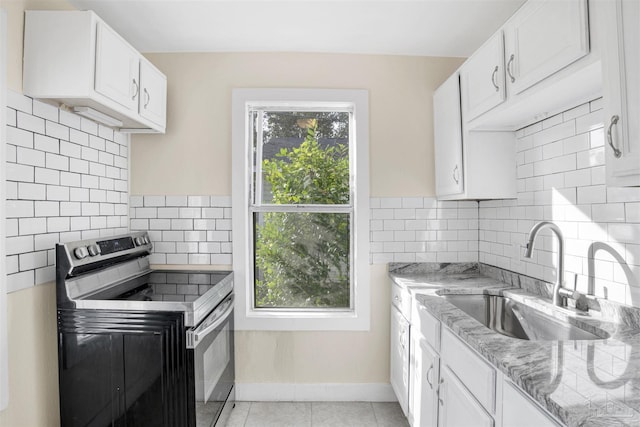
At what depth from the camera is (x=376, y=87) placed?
2.75 m

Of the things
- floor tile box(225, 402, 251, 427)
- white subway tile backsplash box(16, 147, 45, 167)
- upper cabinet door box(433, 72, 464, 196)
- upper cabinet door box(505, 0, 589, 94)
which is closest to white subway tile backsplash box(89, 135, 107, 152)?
white subway tile backsplash box(16, 147, 45, 167)

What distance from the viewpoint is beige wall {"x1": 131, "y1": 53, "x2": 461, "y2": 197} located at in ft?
8.92

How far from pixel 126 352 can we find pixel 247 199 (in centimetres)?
126

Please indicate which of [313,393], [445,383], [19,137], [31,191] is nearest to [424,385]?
[445,383]

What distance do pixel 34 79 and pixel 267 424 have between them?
2.28m

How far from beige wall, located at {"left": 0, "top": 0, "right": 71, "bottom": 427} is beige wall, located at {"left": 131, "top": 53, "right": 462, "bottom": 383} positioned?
94cm

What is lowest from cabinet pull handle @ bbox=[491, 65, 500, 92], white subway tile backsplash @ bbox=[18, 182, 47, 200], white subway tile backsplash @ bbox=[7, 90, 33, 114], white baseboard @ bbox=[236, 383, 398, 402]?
white baseboard @ bbox=[236, 383, 398, 402]

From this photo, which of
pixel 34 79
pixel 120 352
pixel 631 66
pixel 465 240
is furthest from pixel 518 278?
pixel 34 79

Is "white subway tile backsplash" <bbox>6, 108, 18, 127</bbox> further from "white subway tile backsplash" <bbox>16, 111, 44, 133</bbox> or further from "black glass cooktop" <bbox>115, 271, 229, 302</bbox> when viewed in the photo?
"black glass cooktop" <bbox>115, 271, 229, 302</bbox>

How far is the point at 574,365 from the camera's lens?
1112 mm

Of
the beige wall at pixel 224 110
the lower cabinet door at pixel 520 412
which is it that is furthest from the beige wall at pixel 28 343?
the lower cabinet door at pixel 520 412

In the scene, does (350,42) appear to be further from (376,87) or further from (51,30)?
(51,30)

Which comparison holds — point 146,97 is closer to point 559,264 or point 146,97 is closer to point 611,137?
point 611,137

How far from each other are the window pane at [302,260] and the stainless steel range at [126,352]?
33.2 inches
